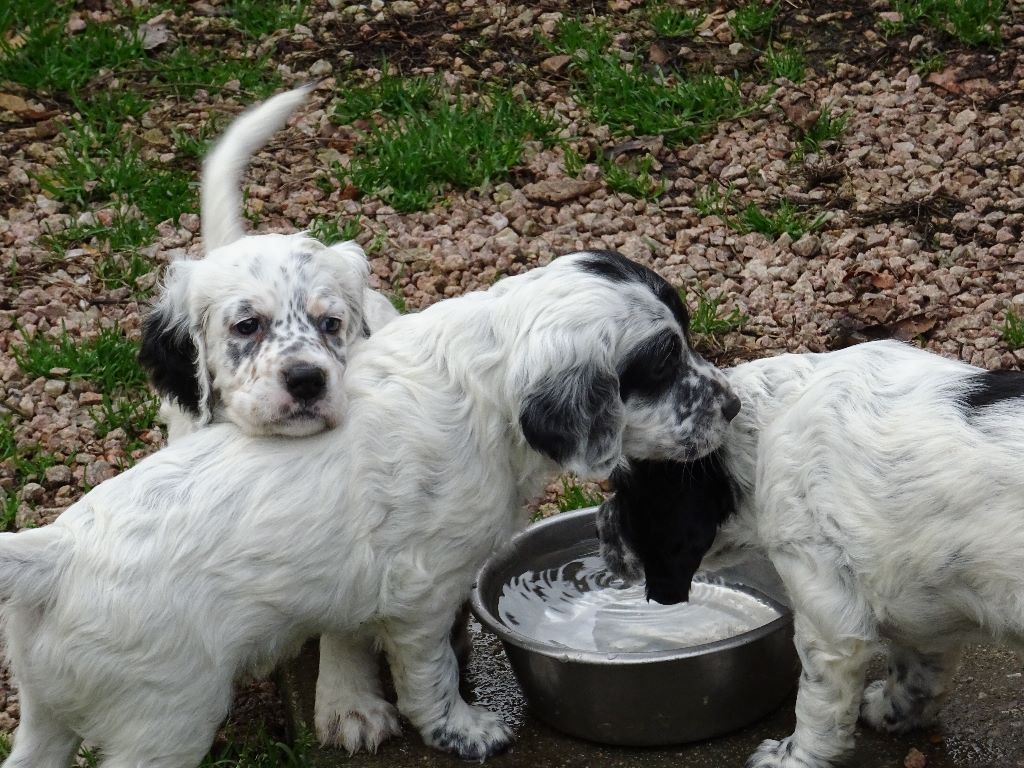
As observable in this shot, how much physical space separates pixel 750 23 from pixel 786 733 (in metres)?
4.56

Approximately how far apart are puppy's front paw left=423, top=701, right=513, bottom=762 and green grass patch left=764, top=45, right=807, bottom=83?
14.1ft

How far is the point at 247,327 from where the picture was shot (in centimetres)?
416

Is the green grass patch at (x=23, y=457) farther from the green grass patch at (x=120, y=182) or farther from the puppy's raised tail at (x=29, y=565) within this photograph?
the puppy's raised tail at (x=29, y=565)

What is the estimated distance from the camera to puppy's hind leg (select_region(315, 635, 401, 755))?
13.7 ft

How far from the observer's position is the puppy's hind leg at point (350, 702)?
13.7ft

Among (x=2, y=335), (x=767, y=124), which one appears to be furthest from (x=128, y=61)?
(x=767, y=124)

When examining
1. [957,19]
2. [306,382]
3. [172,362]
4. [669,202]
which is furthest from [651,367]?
[957,19]

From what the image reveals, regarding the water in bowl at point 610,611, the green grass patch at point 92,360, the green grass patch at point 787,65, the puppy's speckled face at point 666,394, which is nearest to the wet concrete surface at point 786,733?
the water in bowl at point 610,611

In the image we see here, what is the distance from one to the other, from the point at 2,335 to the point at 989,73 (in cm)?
490

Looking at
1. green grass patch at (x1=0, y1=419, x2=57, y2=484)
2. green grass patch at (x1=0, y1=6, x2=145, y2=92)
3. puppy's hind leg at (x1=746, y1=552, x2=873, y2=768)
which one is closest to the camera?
puppy's hind leg at (x1=746, y1=552, x2=873, y2=768)

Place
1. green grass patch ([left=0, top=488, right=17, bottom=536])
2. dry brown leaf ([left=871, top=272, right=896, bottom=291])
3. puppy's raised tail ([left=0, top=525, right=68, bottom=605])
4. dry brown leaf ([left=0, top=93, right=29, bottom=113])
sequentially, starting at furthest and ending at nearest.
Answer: dry brown leaf ([left=0, top=93, right=29, bottom=113]) < dry brown leaf ([left=871, top=272, right=896, bottom=291]) < green grass patch ([left=0, top=488, right=17, bottom=536]) < puppy's raised tail ([left=0, top=525, right=68, bottom=605])

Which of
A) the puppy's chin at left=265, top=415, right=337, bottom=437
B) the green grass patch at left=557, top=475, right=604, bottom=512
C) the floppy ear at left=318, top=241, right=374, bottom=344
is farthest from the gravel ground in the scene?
the puppy's chin at left=265, top=415, right=337, bottom=437

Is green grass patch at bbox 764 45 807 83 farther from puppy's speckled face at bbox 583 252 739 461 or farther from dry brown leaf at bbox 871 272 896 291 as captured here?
puppy's speckled face at bbox 583 252 739 461

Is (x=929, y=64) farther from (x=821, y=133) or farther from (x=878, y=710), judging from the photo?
(x=878, y=710)
